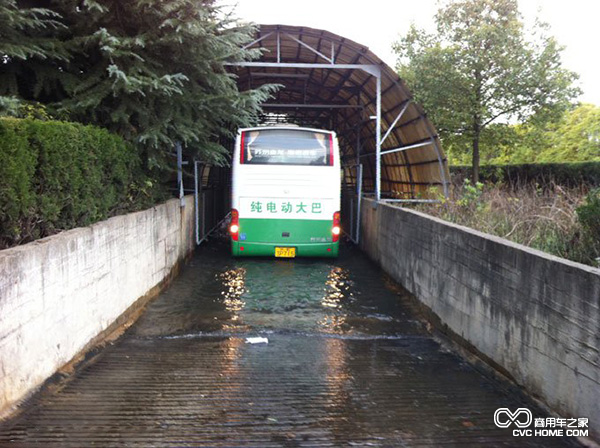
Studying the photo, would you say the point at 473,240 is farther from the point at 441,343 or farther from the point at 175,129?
the point at 175,129

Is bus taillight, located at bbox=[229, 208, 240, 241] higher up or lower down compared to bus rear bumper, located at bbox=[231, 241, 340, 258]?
higher up

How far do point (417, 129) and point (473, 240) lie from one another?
9.24 metres

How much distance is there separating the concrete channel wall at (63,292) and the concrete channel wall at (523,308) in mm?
3977

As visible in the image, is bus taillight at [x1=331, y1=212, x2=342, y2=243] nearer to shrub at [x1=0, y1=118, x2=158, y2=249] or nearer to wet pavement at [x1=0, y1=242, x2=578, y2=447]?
wet pavement at [x1=0, y1=242, x2=578, y2=447]

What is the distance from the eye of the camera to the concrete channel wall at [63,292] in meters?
4.04

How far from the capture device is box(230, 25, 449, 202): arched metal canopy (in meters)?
12.8

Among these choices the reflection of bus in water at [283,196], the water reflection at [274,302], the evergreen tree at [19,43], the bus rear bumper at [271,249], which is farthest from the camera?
the bus rear bumper at [271,249]

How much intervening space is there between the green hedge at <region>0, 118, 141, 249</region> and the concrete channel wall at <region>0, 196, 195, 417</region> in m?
0.20

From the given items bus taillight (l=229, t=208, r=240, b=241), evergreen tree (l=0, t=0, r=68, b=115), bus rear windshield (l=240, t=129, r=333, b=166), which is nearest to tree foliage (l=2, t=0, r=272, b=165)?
evergreen tree (l=0, t=0, r=68, b=115)

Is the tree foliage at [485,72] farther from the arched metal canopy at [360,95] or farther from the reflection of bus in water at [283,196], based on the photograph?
the reflection of bus in water at [283,196]

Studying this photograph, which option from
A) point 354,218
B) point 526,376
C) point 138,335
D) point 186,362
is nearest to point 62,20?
point 138,335

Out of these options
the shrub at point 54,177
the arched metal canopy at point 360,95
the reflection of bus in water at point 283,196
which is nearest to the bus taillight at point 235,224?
the reflection of bus in water at point 283,196

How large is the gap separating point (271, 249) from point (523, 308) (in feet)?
25.0

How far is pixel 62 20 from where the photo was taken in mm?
8156
